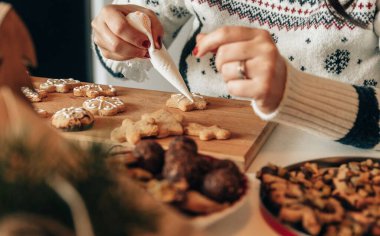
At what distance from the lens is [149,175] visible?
0.67 m

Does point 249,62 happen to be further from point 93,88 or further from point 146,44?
point 93,88

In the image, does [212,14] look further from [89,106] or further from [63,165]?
[63,165]

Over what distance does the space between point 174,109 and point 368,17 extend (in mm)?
501

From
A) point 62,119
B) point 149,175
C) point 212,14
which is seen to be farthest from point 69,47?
point 149,175

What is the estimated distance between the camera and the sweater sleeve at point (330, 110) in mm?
921

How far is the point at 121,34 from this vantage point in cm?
120

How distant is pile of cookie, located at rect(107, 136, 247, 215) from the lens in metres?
0.63

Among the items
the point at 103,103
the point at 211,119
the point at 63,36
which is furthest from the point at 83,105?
the point at 63,36

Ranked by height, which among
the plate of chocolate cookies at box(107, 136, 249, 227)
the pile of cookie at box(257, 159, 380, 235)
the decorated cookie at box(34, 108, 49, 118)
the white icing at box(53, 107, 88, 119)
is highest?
the plate of chocolate cookies at box(107, 136, 249, 227)

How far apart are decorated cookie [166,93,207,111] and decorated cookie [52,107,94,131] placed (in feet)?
0.69

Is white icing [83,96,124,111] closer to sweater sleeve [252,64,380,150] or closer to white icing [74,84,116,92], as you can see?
white icing [74,84,116,92]

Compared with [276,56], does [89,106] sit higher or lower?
lower

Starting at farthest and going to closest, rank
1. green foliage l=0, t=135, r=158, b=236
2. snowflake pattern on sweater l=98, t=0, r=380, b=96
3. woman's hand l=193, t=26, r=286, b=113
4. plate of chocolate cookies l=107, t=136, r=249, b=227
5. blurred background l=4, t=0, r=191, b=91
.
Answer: blurred background l=4, t=0, r=191, b=91 → snowflake pattern on sweater l=98, t=0, r=380, b=96 → woman's hand l=193, t=26, r=286, b=113 → plate of chocolate cookies l=107, t=136, r=249, b=227 → green foliage l=0, t=135, r=158, b=236

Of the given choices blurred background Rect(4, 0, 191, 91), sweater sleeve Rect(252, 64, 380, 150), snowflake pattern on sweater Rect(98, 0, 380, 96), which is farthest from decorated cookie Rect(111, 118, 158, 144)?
blurred background Rect(4, 0, 191, 91)
